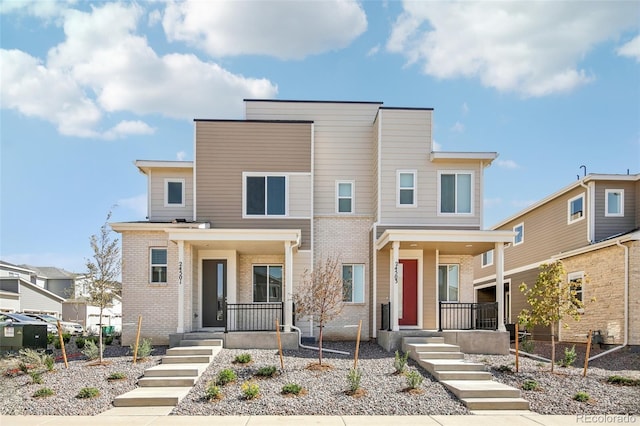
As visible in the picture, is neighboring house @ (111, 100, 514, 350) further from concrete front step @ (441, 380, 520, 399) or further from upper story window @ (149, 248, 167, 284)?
concrete front step @ (441, 380, 520, 399)

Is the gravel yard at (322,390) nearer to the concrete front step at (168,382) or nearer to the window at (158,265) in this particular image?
the concrete front step at (168,382)

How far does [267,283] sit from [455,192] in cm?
693

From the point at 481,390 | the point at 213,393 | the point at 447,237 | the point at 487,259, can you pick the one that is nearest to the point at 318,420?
the point at 213,393

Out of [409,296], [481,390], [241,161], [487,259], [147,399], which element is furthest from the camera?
[487,259]

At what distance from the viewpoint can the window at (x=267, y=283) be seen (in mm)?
17766

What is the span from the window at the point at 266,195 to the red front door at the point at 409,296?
4.47 metres

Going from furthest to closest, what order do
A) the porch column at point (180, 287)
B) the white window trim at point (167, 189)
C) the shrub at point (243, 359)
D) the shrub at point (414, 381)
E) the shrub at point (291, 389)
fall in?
the white window trim at point (167, 189)
the porch column at point (180, 287)
the shrub at point (243, 359)
the shrub at point (414, 381)
the shrub at point (291, 389)

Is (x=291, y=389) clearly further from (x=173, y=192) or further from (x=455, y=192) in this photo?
(x=173, y=192)

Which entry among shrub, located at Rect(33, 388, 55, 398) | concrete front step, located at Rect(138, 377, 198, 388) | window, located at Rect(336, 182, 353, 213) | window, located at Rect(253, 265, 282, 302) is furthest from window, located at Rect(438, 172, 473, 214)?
shrub, located at Rect(33, 388, 55, 398)

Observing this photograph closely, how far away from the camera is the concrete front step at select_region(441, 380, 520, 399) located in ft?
33.9

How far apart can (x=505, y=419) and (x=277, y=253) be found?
9954 mm

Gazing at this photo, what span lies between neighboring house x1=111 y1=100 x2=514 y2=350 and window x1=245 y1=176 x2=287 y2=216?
33 mm

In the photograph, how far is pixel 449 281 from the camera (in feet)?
60.5

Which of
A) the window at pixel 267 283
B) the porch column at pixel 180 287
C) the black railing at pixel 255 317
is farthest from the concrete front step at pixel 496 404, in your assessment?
the window at pixel 267 283
